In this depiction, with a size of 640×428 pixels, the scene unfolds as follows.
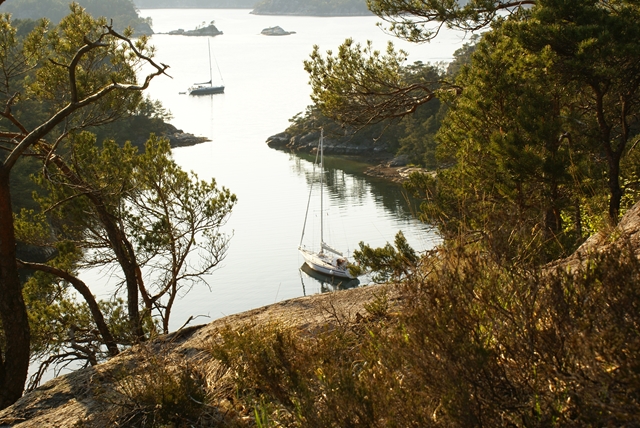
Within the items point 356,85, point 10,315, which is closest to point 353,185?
point 356,85

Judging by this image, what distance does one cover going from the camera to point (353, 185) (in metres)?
36.1

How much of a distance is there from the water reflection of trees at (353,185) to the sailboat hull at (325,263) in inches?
186

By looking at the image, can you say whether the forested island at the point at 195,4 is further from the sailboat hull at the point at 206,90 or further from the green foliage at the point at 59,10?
the sailboat hull at the point at 206,90

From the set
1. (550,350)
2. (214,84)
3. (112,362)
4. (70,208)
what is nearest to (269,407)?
(550,350)

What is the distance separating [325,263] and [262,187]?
12.4m

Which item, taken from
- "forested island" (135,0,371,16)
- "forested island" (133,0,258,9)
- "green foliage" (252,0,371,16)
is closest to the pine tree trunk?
"forested island" (135,0,371,16)

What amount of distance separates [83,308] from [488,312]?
278 inches

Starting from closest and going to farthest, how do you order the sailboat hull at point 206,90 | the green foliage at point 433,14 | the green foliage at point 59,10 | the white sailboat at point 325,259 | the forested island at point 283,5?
the green foliage at point 433,14 < the white sailboat at point 325,259 < the sailboat hull at point 206,90 < the green foliage at point 59,10 < the forested island at point 283,5

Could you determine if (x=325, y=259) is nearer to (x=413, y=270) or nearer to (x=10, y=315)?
(x=10, y=315)

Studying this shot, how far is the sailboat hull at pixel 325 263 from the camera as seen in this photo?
2325 centimetres

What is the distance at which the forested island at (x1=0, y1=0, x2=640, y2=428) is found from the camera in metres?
1.96

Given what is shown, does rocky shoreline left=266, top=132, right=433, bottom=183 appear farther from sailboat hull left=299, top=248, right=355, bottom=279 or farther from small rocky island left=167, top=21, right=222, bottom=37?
small rocky island left=167, top=21, right=222, bottom=37

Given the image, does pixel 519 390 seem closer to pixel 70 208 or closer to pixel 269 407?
pixel 269 407

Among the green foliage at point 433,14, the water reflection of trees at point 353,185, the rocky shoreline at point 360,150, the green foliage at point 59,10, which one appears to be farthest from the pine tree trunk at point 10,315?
the green foliage at point 59,10
